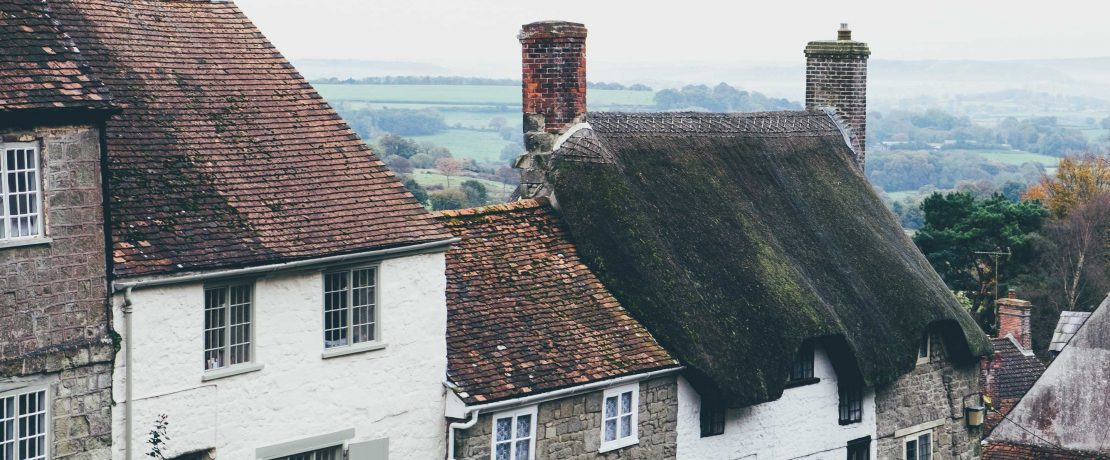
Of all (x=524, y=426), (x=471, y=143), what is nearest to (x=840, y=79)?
(x=524, y=426)

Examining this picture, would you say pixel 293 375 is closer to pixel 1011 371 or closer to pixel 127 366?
pixel 127 366

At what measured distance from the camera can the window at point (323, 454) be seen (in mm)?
19734

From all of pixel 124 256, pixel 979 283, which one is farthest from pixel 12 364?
pixel 979 283

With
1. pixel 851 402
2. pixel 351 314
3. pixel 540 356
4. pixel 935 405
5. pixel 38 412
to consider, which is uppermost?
pixel 351 314

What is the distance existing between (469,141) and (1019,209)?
95.2 meters

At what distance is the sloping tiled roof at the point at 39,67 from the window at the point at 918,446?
Result: 55.1 ft

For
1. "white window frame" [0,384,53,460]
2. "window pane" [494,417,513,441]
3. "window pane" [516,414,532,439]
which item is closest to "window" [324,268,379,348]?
"window pane" [494,417,513,441]

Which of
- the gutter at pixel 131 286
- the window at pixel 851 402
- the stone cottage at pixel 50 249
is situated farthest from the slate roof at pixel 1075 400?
the stone cottage at pixel 50 249

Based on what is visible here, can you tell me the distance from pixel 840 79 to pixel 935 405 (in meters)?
7.45

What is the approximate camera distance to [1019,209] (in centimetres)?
7581

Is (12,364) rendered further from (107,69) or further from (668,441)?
(668,441)

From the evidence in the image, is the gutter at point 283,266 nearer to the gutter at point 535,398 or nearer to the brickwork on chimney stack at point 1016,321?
the gutter at point 535,398

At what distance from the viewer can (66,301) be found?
669 inches

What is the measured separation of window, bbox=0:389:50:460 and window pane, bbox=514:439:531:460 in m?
6.70
